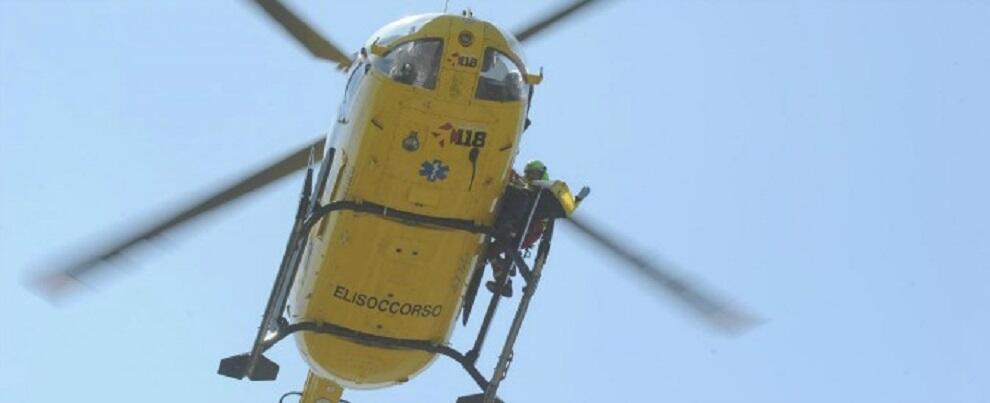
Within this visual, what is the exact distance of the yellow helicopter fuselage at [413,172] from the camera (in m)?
21.5

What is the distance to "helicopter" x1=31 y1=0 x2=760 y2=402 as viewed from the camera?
21609mm

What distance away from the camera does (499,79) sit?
71.2ft

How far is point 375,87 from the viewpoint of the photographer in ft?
71.7

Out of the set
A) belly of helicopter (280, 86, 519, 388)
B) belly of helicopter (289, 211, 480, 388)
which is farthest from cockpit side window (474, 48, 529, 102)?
belly of helicopter (289, 211, 480, 388)

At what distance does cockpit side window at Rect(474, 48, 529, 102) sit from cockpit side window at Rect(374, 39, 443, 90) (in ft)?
1.88

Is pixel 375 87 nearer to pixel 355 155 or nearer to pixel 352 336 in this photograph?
pixel 355 155

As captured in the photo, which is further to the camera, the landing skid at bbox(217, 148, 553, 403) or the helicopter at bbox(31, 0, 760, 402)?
the landing skid at bbox(217, 148, 553, 403)

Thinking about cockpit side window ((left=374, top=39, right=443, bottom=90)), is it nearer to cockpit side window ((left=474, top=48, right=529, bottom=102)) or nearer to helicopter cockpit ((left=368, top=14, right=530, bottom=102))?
helicopter cockpit ((left=368, top=14, right=530, bottom=102))

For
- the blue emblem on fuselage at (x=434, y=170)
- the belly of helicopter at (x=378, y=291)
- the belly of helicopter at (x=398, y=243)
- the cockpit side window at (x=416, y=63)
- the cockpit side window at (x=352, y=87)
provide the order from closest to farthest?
the cockpit side window at (x=416, y=63) < the belly of helicopter at (x=398, y=243) < the blue emblem on fuselage at (x=434, y=170) < the cockpit side window at (x=352, y=87) < the belly of helicopter at (x=378, y=291)

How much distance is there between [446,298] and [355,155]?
104 inches

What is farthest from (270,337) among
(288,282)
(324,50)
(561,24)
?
(561,24)

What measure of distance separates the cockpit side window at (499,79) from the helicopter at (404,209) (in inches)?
0.7

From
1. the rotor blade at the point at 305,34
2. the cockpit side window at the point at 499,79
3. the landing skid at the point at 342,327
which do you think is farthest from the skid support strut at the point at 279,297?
the cockpit side window at the point at 499,79

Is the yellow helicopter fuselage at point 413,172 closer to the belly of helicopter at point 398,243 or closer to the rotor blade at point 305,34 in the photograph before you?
the belly of helicopter at point 398,243
